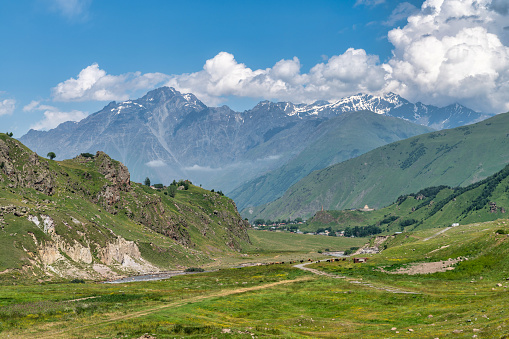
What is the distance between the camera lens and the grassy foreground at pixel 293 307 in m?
63.5

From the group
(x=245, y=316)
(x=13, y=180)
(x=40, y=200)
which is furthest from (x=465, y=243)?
(x=13, y=180)

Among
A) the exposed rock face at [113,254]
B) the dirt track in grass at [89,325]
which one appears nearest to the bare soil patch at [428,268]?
the dirt track in grass at [89,325]

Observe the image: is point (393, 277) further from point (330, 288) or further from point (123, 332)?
point (123, 332)

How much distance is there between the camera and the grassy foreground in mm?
63500

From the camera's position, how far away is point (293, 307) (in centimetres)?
9200

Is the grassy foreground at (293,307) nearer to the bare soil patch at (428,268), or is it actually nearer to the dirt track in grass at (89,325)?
the dirt track in grass at (89,325)

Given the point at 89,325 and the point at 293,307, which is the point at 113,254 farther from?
the point at 89,325

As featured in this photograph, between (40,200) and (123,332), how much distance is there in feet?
497

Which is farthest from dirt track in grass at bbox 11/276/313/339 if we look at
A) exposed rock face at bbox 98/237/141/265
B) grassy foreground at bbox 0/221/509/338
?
exposed rock face at bbox 98/237/141/265

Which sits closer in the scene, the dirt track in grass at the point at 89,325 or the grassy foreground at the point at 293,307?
the grassy foreground at the point at 293,307

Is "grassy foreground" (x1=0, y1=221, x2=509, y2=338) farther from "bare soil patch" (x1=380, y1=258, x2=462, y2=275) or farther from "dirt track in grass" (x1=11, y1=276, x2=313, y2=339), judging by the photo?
"bare soil patch" (x1=380, y1=258, x2=462, y2=275)

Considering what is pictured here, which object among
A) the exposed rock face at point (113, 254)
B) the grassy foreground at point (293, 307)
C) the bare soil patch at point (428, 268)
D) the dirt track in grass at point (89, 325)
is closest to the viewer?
the grassy foreground at point (293, 307)

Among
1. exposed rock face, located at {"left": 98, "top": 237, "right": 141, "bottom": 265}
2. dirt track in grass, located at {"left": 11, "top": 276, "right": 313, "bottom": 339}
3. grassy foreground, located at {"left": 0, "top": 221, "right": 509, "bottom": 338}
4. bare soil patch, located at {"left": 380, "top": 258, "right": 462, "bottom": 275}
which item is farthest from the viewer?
exposed rock face, located at {"left": 98, "top": 237, "right": 141, "bottom": 265}

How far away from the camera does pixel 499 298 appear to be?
75.3 metres
